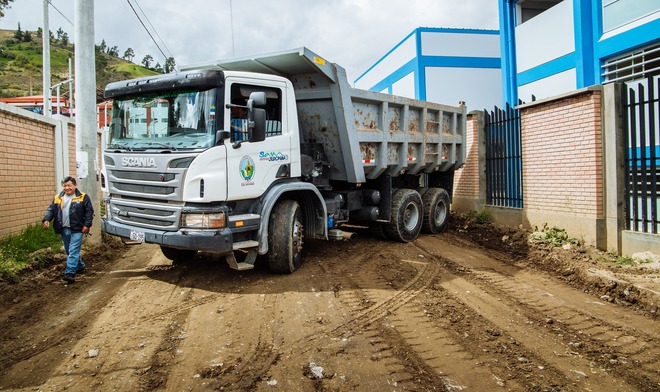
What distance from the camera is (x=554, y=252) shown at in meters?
7.77

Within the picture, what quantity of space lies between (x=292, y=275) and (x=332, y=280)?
1.89 ft

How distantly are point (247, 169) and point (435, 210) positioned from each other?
554 centimetres

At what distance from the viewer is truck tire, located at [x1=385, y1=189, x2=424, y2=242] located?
8978 mm

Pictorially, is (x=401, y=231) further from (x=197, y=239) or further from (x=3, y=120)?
(x=3, y=120)

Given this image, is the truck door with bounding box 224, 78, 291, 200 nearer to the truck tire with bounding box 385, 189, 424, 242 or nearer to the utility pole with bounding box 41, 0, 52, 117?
the truck tire with bounding box 385, 189, 424, 242

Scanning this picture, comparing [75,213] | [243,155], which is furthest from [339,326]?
[75,213]

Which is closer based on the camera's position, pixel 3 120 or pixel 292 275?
pixel 292 275

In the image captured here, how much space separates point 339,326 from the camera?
4625 mm

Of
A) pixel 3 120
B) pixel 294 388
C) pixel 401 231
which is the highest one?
pixel 3 120

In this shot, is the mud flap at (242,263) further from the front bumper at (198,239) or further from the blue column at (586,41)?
the blue column at (586,41)

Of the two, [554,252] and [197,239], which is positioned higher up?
[197,239]

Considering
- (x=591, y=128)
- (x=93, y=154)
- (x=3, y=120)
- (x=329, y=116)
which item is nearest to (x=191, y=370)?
(x=329, y=116)

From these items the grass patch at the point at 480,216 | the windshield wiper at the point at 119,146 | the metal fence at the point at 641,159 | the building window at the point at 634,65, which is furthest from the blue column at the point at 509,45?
the windshield wiper at the point at 119,146

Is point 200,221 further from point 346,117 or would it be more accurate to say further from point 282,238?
point 346,117
